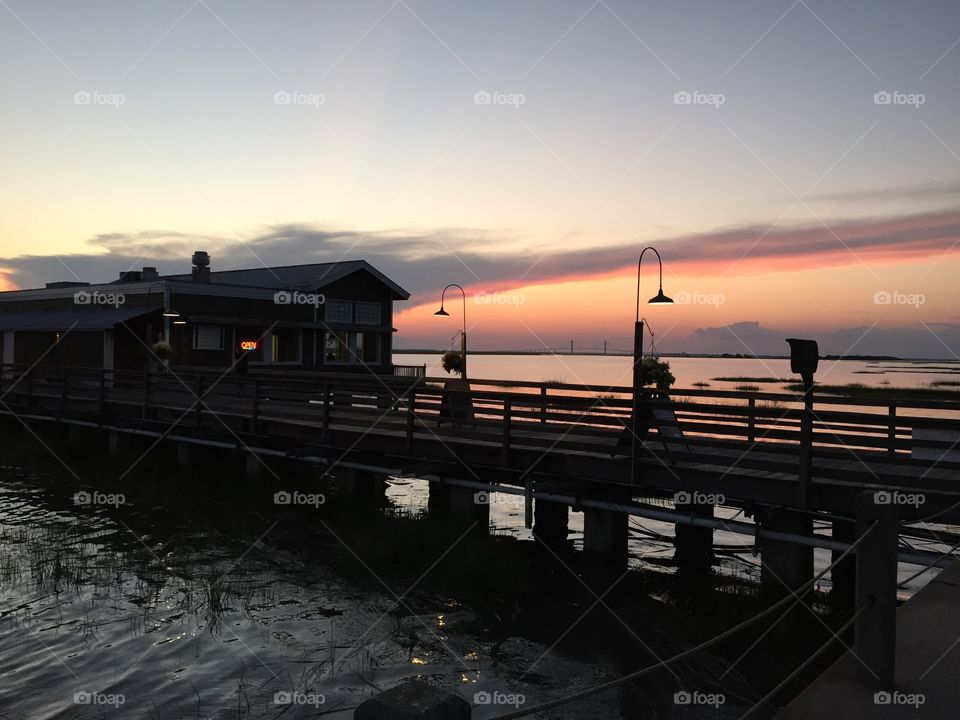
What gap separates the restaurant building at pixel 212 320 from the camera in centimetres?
3406

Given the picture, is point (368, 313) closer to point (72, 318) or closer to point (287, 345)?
point (287, 345)

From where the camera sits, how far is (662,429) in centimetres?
1241

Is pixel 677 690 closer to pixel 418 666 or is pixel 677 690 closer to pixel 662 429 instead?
pixel 418 666

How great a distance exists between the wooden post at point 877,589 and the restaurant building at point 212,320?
94.0ft

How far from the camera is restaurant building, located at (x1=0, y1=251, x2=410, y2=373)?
34.1 meters

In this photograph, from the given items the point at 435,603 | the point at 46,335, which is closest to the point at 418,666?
the point at 435,603

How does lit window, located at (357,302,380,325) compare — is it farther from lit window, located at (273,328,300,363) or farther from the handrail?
the handrail

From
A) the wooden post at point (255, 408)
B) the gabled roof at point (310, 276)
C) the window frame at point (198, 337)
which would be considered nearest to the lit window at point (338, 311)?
the gabled roof at point (310, 276)

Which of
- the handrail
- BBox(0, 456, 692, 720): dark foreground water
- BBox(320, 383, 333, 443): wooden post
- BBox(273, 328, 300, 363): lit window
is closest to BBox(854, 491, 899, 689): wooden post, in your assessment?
BBox(0, 456, 692, 720): dark foreground water

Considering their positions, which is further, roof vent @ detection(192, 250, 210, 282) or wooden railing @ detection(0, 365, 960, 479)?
roof vent @ detection(192, 250, 210, 282)

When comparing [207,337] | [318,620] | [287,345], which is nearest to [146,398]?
[318,620]

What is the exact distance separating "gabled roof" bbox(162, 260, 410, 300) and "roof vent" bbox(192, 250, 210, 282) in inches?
35.5

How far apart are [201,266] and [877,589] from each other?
3787 cm

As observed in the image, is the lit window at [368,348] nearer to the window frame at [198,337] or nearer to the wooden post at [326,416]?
the window frame at [198,337]
